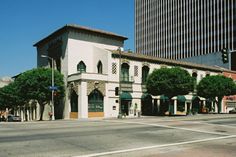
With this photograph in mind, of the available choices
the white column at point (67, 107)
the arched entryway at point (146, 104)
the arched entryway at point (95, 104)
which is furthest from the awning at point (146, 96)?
the white column at point (67, 107)

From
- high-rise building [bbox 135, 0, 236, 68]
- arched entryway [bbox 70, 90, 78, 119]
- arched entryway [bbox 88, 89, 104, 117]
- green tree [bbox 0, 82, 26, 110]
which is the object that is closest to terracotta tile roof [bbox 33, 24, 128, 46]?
arched entryway [bbox 70, 90, 78, 119]

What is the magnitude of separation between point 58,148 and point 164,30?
12904 centimetres

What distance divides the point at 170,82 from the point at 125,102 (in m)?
8.15

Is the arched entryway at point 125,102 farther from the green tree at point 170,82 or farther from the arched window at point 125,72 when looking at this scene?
the green tree at point 170,82

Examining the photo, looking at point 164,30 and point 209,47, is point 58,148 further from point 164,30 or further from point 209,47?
point 164,30

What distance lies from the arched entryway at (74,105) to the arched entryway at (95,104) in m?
2.34

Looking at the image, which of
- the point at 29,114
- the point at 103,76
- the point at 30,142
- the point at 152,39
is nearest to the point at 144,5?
the point at 152,39

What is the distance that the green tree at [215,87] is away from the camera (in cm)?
5722

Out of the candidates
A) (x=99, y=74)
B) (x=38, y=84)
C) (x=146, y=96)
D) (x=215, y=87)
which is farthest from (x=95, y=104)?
(x=215, y=87)

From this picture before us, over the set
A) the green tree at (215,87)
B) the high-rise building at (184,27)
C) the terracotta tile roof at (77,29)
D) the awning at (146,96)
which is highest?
the high-rise building at (184,27)

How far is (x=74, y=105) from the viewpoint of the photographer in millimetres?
48594

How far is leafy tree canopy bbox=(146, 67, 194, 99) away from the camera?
47375 mm

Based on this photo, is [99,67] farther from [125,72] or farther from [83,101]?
[83,101]

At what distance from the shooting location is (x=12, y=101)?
70.4 meters
